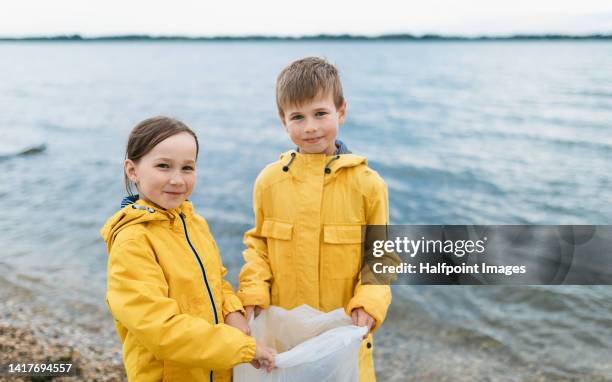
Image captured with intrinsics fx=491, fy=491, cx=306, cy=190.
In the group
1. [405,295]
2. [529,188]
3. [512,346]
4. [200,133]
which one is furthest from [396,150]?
[512,346]

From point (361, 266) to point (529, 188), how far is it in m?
10.4

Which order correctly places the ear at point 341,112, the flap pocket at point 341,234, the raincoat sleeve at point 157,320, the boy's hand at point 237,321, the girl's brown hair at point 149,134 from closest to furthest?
1. the raincoat sleeve at point 157,320
2. the girl's brown hair at point 149,134
3. the boy's hand at point 237,321
4. the flap pocket at point 341,234
5. the ear at point 341,112

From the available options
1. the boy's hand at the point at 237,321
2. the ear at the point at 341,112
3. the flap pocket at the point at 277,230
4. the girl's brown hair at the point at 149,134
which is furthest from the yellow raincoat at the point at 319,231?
the girl's brown hair at the point at 149,134

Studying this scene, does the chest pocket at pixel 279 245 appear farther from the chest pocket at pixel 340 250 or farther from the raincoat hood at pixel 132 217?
the raincoat hood at pixel 132 217

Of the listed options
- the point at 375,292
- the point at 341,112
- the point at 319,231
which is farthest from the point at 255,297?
the point at 341,112

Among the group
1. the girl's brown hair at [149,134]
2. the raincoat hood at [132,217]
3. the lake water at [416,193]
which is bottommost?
the lake water at [416,193]

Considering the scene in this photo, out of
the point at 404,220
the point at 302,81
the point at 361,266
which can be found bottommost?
the point at 404,220

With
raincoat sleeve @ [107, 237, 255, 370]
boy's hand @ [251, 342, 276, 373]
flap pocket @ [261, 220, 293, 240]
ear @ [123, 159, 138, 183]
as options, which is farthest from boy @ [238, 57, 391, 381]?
ear @ [123, 159, 138, 183]

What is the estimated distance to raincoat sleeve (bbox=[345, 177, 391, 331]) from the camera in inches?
101

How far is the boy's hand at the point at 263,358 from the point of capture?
2.35 m

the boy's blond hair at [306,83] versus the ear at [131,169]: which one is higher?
the boy's blond hair at [306,83]

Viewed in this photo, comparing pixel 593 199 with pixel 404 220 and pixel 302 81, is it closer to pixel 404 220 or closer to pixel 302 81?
pixel 404 220

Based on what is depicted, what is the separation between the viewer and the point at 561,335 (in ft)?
19.8

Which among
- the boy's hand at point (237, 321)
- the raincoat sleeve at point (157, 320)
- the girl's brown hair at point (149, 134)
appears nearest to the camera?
the raincoat sleeve at point (157, 320)
